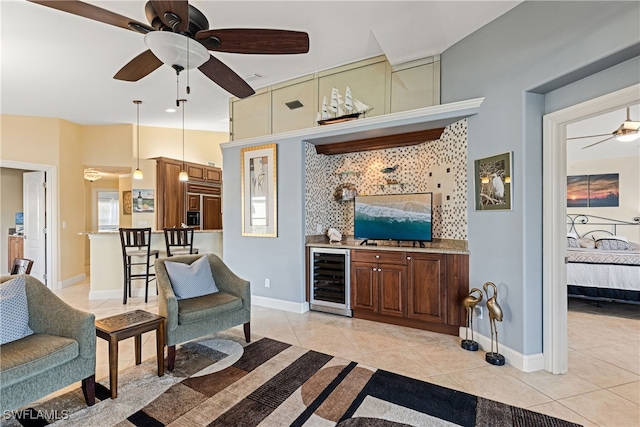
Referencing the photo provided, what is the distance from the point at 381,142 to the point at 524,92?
169cm

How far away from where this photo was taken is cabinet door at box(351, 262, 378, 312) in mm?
3762

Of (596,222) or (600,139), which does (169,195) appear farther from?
(596,222)

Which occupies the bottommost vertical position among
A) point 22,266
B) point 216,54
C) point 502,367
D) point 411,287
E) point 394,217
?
point 502,367

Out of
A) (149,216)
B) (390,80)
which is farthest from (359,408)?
(149,216)

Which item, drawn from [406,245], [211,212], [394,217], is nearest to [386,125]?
[394,217]

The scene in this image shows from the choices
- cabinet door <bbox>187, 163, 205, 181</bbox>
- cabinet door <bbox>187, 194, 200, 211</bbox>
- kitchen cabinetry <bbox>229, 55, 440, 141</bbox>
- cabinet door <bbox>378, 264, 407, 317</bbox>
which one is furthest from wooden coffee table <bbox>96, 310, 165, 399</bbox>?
cabinet door <bbox>187, 163, 205, 181</bbox>

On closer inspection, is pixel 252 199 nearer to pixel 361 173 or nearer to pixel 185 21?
pixel 361 173

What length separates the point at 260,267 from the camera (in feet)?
14.9

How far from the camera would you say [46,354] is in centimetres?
185

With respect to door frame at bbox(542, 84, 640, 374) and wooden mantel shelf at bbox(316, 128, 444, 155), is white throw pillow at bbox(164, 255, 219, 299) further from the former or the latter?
door frame at bbox(542, 84, 640, 374)

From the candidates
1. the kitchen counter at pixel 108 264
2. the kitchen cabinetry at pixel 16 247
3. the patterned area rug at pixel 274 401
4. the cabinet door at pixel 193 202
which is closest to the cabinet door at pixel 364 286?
the patterned area rug at pixel 274 401

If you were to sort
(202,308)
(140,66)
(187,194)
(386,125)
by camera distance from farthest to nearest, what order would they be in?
(187,194) < (386,125) < (202,308) < (140,66)

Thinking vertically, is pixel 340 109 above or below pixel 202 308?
above

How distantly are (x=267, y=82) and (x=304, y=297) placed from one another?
10.2 feet
